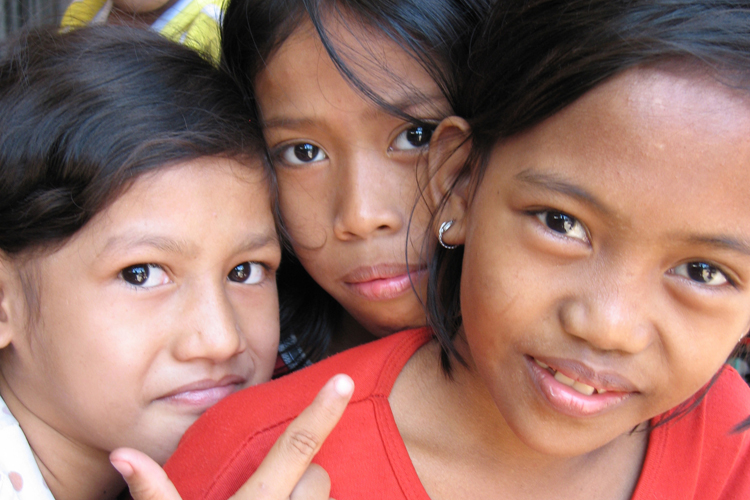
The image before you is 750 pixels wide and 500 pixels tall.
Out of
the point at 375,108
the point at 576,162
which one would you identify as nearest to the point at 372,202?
the point at 375,108

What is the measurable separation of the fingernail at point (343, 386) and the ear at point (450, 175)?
16.4 inches

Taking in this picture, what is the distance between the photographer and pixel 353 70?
1.48 meters

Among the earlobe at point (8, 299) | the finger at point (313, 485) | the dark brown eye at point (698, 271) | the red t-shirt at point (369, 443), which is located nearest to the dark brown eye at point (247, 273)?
the red t-shirt at point (369, 443)

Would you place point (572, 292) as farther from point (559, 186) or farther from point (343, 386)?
point (343, 386)

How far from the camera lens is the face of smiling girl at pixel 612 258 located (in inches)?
36.8

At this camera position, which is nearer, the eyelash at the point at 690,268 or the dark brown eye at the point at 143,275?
the eyelash at the point at 690,268

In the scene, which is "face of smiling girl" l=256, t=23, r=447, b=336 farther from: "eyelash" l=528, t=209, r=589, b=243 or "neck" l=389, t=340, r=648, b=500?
"eyelash" l=528, t=209, r=589, b=243

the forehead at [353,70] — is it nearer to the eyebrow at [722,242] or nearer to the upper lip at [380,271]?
the upper lip at [380,271]

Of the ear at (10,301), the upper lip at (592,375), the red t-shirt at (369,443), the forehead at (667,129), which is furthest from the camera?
the ear at (10,301)

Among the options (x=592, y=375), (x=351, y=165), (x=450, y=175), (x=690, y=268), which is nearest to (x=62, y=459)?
(x=351, y=165)

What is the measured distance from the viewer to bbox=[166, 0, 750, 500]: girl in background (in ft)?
3.11

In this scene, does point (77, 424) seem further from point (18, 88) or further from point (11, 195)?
point (18, 88)

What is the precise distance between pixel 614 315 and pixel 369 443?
518mm

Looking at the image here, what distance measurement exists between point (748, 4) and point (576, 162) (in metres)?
0.35
